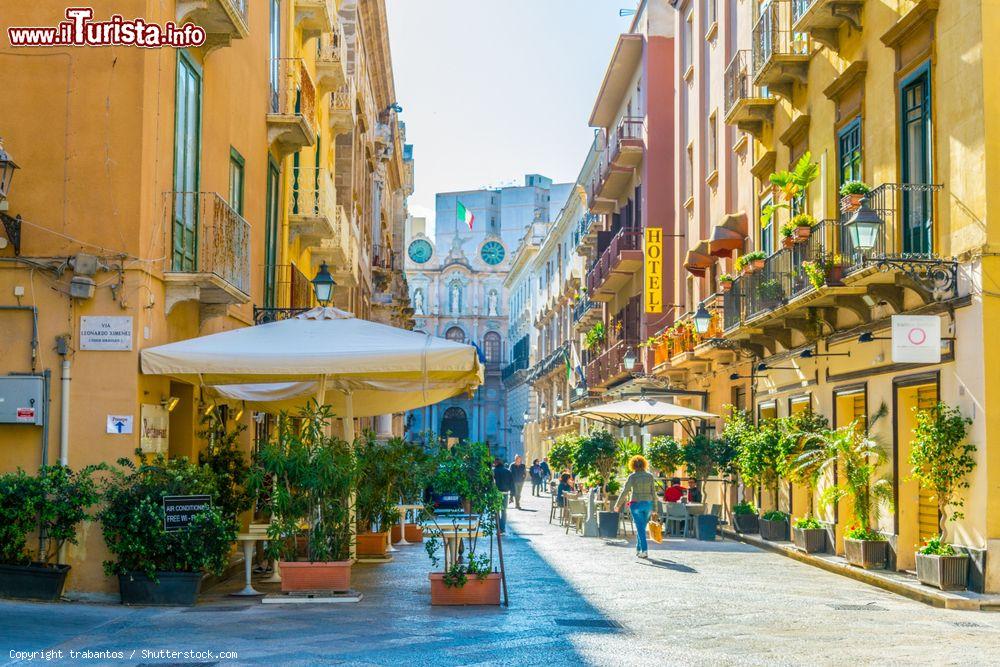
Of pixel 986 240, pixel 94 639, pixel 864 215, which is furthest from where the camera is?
pixel 864 215

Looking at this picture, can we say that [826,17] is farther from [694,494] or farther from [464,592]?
[694,494]

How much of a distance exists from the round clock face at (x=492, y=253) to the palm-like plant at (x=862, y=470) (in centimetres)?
8144

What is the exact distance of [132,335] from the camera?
13086mm

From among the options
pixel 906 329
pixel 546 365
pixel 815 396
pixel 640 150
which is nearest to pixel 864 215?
pixel 906 329

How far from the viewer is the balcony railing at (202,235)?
14.5 meters

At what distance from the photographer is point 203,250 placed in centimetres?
1495

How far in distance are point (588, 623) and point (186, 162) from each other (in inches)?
290

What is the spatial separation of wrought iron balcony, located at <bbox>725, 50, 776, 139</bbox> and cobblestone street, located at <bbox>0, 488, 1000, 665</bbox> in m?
10.2

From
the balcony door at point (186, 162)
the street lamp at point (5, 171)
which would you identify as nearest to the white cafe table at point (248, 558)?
the balcony door at point (186, 162)

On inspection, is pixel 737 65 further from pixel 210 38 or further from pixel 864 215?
pixel 210 38

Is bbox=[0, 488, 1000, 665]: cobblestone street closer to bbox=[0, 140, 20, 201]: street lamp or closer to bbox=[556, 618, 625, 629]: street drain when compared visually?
bbox=[556, 618, 625, 629]: street drain

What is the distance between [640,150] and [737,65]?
40.7 feet

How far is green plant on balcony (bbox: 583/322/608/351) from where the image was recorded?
44487 mm

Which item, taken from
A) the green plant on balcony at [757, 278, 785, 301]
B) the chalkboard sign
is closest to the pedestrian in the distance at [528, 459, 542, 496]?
the green plant on balcony at [757, 278, 785, 301]
